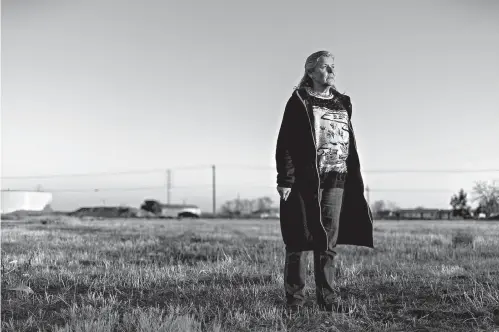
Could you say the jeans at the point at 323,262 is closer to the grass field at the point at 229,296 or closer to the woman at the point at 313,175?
the woman at the point at 313,175

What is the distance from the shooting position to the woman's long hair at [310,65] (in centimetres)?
453

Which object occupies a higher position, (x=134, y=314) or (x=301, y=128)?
(x=301, y=128)

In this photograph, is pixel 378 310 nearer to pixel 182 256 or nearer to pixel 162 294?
pixel 162 294

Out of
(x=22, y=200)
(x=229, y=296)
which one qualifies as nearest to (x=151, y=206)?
(x=22, y=200)

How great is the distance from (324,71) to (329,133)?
528mm

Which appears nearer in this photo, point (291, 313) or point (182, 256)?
point (291, 313)

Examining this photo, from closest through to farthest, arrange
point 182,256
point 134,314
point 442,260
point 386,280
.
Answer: point 134,314
point 386,280
point 442,260
point 182,256

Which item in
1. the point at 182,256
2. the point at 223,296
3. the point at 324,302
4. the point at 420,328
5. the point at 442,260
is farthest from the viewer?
the point at 182,256

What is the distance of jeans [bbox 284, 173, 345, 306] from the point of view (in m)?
4.39

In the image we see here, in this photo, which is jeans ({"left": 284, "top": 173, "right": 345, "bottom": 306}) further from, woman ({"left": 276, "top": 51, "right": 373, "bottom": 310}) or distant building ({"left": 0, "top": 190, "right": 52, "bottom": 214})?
distant building ({"left": 0, "top": 190, "right": 52, "bottom": 214})

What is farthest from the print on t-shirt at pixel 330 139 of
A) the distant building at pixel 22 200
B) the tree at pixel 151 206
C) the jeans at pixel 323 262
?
the tree at pixel 151 206

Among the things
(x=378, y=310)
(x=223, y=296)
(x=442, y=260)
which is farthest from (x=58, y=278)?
(x=442, y=260)

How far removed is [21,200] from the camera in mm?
72500

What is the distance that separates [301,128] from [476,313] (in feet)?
6.55
